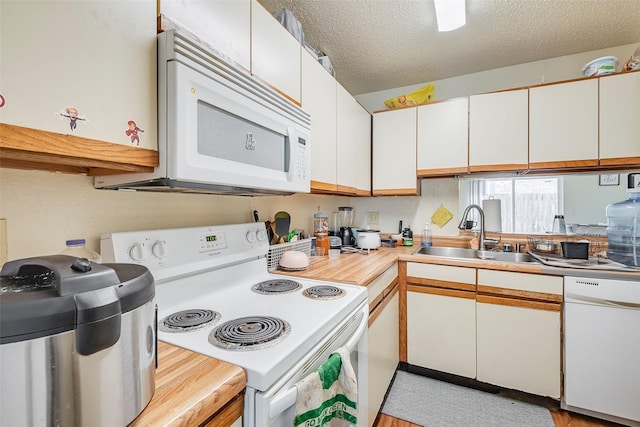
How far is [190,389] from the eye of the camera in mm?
571

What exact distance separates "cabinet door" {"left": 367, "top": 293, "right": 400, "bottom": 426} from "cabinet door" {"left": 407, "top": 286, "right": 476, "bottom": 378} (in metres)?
0.13

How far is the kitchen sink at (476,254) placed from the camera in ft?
7.03

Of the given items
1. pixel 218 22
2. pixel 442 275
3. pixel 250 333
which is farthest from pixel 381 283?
pixel 218 22

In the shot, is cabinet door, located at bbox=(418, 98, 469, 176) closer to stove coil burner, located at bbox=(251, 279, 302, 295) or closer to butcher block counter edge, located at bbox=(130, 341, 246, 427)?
stove coil burner, located at bbox=(251, 279, 302, 295)

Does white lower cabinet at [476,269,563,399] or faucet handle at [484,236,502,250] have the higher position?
faucet handle at [484,236,502,250]

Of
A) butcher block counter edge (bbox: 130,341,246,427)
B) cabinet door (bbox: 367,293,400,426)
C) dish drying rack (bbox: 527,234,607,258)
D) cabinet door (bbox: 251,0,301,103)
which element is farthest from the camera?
dish drying rack (bbox: 527,234,607,258)

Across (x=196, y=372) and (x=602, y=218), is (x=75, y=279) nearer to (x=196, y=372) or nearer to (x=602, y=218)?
(x=196, y=372)

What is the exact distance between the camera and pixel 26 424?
0.36 meters

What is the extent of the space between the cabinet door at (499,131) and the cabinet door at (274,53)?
4.78ft

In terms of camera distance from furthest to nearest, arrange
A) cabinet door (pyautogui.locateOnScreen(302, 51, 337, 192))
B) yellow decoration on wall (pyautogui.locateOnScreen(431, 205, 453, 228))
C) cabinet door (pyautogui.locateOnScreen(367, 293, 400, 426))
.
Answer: yellow decoration on wall (pyautogui.locateOnScreen(431, 205, 453, 228)) → cabinet door (pyautogui.locateOnScreen(302, 51, 337, 192)) → cabinet door (pyautogui.locateOnScreen(367, 293, 400, 426))

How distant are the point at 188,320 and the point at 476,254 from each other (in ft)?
7.01

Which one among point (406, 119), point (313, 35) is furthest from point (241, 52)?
point (406, 119)

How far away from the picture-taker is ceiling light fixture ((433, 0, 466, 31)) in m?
1.59

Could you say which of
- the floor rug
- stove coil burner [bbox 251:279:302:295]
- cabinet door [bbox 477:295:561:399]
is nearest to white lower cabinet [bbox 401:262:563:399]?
cabinet door [bbox 477:295:561:399]
